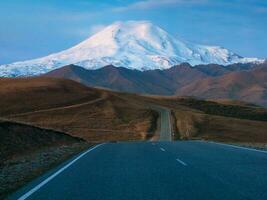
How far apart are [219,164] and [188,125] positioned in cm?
7199

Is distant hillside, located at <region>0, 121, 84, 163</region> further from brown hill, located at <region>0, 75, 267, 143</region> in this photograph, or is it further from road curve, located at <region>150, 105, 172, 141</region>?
road curve, located at <region>150, 105, 172, 141</region>

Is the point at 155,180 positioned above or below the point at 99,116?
above

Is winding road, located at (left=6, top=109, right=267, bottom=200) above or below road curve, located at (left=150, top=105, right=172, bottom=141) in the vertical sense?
above

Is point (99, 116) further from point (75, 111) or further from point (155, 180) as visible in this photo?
point (155, 180)

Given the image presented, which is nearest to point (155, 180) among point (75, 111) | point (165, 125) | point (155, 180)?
point (155, 180)

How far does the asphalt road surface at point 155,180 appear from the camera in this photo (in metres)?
12.0

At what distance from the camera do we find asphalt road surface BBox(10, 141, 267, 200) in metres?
12.0

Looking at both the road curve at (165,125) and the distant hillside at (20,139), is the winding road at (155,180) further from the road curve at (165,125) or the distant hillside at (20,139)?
the road curve at (165,125)

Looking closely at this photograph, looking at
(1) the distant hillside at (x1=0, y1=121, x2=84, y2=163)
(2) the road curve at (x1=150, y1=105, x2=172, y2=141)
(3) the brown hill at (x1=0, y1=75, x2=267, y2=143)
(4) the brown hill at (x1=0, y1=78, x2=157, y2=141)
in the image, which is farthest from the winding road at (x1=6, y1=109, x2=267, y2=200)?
(4) the brown hill at (x1=0, y1=78, x2=157, y2=141)

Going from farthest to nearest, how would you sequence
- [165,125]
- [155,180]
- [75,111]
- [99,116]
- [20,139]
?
[75,111] < [99,116] < [165,125] < [20,139] < [155,180]

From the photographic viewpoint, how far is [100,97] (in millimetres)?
126625

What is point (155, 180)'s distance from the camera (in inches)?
569

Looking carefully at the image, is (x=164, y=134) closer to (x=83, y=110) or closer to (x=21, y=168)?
(x=83, y=110)

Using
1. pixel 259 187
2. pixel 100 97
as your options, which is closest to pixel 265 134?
pixel 100 97
